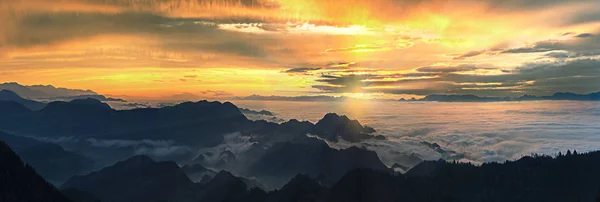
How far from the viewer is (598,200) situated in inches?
4742

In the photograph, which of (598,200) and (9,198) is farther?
(9,198)

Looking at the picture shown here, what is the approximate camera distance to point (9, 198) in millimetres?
196250

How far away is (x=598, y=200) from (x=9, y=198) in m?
225
